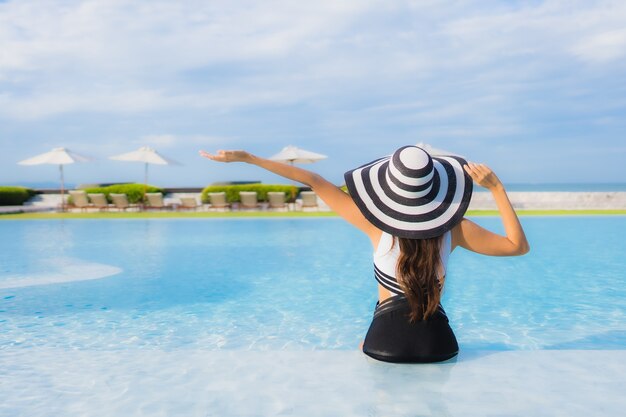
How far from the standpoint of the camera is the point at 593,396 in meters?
3.19

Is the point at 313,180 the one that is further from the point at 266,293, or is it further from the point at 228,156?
the point at 266,293

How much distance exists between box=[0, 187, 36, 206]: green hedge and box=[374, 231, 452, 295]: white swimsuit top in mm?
26067

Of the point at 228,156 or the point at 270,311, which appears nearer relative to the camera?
the point at 228,156

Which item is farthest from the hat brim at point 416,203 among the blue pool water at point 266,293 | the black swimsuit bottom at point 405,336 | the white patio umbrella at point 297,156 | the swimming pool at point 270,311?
the white patio umbrella at point 297,156

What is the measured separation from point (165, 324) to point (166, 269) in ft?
12.7

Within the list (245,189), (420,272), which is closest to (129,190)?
(245,189)

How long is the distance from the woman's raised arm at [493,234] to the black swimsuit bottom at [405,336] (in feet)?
1.52

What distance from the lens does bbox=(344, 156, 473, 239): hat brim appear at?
3025 mm

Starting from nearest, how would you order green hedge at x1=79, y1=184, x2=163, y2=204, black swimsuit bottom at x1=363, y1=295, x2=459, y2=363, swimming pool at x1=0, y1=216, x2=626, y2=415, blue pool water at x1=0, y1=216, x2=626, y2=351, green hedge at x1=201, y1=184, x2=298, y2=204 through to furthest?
black swimsuit bottom at x1=363, y1=295, x2=459, y2=363
swimming pool at x1=0, y1=216, x2=626, y2=415
blue pool water at x1=0, y1=216, x2=626, y2=351
green hedge at x1=201, y1=184, x2=298, y2=204
green hedge at x1=79, y1=184, x2=163, y2=204

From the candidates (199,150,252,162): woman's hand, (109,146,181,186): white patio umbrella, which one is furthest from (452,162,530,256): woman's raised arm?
(109,146,181,186): white patio umbrella

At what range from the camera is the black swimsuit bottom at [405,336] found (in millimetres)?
3385

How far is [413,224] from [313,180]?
602 mm

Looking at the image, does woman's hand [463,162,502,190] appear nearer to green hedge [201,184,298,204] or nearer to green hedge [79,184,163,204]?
green hedge [201,184,298,204]

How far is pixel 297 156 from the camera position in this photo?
2414 cm
